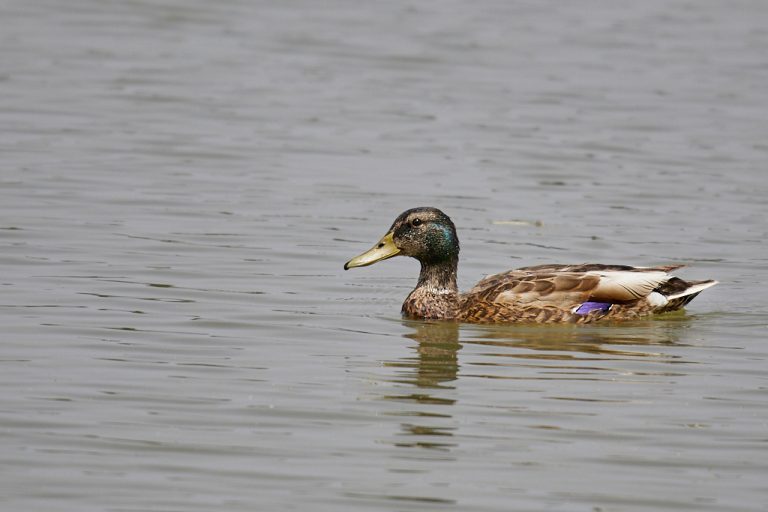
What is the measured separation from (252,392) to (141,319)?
7.31 feet

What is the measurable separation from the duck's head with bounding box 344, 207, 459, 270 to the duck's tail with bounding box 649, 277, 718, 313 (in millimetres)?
1681

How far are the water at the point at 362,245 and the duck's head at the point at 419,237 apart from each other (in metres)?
0.47

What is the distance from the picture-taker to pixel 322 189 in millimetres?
16719

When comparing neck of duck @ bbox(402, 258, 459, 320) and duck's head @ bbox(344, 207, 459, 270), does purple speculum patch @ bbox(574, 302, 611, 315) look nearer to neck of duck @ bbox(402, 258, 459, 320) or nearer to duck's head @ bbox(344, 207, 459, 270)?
neck of duck @ bbox(402, 258, 459, 320)

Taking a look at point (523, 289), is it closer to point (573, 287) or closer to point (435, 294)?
point (573, 287)

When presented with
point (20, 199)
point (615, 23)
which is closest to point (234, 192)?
point (20, 199)

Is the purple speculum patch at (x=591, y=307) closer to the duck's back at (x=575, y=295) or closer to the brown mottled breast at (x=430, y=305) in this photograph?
the duck's back at (x=575, y=295)

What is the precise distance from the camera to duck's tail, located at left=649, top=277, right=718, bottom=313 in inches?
475

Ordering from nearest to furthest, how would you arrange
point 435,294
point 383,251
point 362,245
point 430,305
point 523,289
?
point 523,289
point 430,305
point 435,294
point 383,251
point 362,245

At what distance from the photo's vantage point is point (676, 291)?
39.8 feet

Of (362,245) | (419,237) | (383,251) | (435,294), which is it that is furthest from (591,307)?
(362,245)

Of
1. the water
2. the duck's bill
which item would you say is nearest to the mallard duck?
the duck's bill

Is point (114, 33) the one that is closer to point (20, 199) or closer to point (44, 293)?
point (20, 199)

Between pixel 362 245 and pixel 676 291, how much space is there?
343 centimetres
